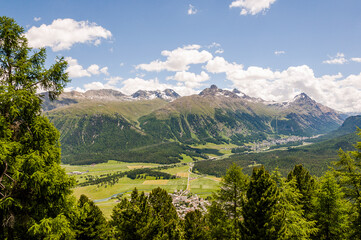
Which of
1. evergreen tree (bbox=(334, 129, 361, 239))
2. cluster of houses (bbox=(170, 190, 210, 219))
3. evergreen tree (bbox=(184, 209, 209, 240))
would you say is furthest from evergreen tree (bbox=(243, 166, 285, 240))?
cluster of houses (bbox=(170, 190, 210, 219))

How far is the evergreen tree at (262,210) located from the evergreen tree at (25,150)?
57.5 ft

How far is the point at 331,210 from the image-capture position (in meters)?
23.4

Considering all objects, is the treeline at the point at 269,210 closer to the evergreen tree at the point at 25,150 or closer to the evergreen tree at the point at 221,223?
the evergreen tree at the point at 221,223

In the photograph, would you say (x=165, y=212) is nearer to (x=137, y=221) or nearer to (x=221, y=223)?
(x=137, y=221)

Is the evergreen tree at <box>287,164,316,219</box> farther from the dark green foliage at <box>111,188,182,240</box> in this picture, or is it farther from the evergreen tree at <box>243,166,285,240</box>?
the dark green foliage at <box>111,188,182,240</box>

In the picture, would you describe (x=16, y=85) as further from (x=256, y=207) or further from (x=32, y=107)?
(x=256, y=207)

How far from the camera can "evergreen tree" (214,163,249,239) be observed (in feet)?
71.3

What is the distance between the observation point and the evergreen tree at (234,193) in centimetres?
2172

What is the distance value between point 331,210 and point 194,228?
22.4 m

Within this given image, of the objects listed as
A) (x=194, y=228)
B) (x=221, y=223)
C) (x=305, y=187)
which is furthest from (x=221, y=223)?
(x=305, y=187)

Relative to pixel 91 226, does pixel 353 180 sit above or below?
above

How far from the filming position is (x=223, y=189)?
2295 centimetres

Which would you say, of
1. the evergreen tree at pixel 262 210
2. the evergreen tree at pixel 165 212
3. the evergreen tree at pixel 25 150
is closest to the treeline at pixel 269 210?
the evergreen tree at pixel 262 210

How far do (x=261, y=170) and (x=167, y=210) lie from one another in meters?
23.9
